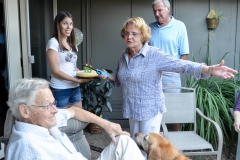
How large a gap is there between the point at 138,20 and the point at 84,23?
2.24 metres

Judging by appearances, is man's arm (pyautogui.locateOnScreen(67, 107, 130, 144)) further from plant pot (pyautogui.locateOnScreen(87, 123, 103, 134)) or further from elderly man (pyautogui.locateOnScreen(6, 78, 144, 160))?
plant pot (pyautogui.locateOnScreen(87, 123, 103, 134))

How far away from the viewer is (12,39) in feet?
10.3

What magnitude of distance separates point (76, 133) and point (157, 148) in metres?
0.60

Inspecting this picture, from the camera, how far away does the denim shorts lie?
2867mm

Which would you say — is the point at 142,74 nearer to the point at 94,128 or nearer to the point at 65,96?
the point at 65,96

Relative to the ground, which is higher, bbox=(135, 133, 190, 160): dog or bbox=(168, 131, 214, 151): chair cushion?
bbox=(135, 133, 190, 160): dog

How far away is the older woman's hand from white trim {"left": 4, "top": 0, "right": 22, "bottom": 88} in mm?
2166

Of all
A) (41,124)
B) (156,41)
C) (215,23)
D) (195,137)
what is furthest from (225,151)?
(41,124)

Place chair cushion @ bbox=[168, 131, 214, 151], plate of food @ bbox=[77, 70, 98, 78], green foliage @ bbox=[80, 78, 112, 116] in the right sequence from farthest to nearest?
green foliage @ bbox=[80, 78, 112, 116] < plate of food @ bbox=[77, 70, 98, 78] < chair cushion @ bbox=[168, 131, 214, 151]

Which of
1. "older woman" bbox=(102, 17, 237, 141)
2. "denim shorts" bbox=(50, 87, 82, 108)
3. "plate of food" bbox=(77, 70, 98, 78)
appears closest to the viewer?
"older woman" bbox=(102, 17, 237, 141)

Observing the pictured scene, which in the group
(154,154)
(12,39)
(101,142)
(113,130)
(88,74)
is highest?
(12,39)

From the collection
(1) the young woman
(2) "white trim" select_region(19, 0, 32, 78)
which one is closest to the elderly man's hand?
(1) the young woman

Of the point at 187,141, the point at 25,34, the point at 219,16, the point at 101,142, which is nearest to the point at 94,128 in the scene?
the point at 101,142

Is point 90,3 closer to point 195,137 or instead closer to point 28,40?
point 28,40
